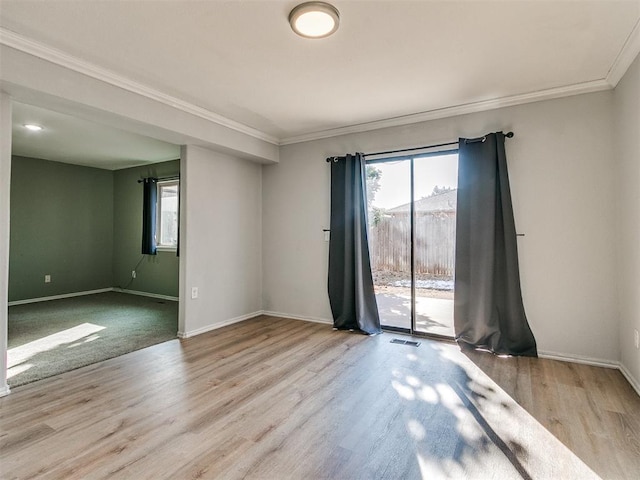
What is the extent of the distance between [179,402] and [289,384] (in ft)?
2.61

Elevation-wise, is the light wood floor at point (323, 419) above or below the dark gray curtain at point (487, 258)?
below

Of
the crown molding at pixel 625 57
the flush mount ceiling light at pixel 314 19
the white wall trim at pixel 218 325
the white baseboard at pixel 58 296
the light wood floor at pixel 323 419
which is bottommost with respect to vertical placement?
the light wood floor at pixel 323 419

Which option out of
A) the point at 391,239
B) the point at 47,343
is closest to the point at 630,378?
the point at 391,239

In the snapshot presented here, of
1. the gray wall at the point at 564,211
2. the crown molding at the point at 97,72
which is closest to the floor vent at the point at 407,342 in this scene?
the gray wall at the point at 564,211

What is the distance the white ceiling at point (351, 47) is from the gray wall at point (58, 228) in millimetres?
4432

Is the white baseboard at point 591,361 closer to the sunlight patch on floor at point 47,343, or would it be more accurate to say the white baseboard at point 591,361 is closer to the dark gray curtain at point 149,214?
the sunlight patch on floor at point 47,343

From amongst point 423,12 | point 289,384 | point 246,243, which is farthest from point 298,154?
point 289,384

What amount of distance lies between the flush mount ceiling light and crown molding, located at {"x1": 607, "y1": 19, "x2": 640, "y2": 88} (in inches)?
76.6

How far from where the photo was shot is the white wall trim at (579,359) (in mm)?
2893

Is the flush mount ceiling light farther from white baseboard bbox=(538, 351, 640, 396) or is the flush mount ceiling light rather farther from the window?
the window

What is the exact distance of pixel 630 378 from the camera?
2.57 m

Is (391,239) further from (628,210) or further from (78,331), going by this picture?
(78,331)

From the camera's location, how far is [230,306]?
14.4 ft

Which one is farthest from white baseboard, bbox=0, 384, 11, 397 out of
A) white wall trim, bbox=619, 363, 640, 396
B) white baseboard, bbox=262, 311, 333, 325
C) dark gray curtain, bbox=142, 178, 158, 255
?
white wall trim, bbox=619, 363, 640, 396
